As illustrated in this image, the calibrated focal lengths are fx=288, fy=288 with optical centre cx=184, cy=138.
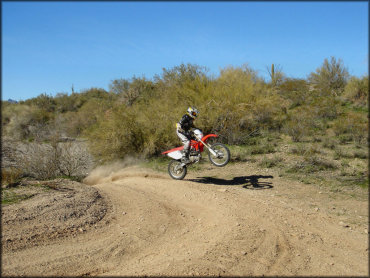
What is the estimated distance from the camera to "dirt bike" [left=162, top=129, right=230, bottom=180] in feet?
31.5

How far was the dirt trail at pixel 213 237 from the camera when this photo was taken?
4.86m

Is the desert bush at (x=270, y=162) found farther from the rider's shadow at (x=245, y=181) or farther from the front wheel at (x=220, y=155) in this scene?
the front wheel at (x=220, y=155)

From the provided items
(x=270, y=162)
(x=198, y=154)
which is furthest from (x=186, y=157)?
(x=270, y=162)

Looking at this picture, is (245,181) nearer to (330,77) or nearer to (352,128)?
(352,128)

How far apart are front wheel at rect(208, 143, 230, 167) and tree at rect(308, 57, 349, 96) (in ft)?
50.4

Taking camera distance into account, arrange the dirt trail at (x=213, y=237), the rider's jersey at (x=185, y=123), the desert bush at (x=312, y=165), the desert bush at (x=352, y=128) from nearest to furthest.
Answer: the dirt trail at (x=213, y=237)
the rider's jersey at (x=185, y=123)
the desert bush at (x=312, y=165)
the desert bush at (x=352, y=128)

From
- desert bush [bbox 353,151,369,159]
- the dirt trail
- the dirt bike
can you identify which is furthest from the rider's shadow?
desert bush [bbox 353,151,369,159]

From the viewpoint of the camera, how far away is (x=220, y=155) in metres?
9.60

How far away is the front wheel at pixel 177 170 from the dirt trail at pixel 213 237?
→ 1325mm

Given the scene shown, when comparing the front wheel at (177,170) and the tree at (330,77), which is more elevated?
the tree at (330,77)

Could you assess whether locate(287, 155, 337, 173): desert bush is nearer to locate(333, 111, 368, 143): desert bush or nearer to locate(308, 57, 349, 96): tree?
locate(333, 111, 368, 143): desert bush

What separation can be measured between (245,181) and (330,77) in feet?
55.1

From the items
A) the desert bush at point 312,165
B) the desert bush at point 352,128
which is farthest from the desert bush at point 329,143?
the desert bush at point 312,165

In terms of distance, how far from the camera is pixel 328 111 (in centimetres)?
1820
